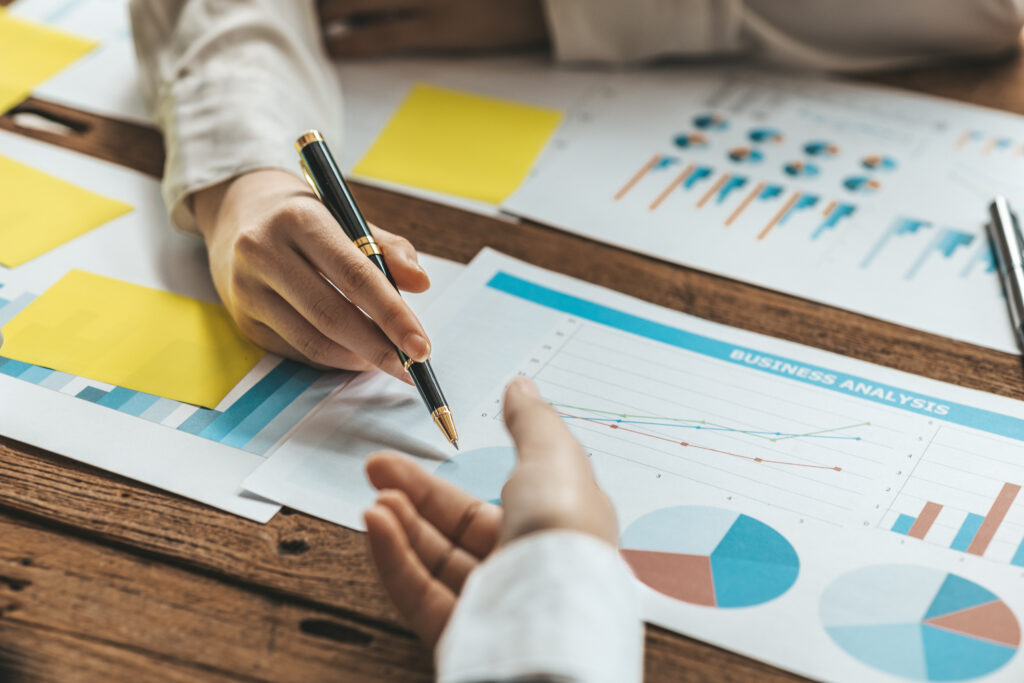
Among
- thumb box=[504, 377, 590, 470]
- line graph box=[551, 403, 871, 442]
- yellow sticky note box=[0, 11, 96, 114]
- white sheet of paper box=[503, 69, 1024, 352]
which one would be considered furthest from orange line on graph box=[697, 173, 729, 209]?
yellow sticky note box=[0, 11, 96, 114]

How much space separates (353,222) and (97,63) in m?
0.48

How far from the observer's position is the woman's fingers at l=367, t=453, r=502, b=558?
0.44m

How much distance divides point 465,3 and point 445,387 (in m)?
0.47

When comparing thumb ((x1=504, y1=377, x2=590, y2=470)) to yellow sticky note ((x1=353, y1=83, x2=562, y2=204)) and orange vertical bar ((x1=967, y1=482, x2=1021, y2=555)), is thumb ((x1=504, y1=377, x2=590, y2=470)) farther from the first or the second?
yellow sticky note ((x1=353, y1=83, x2=562, y2=204))

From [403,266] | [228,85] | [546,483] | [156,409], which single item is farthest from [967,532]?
[228,85]

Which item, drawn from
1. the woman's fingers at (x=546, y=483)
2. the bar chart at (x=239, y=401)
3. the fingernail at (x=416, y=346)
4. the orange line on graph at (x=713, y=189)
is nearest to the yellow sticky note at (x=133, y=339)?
the bar chart at (x=239, y=401)

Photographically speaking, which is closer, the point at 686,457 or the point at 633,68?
the point at 686,457

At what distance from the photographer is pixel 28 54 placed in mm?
917

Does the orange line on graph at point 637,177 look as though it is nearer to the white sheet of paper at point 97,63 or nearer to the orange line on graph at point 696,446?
the orange line on graph at point 696,446

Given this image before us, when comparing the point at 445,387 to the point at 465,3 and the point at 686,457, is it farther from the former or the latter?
the point at 465,3

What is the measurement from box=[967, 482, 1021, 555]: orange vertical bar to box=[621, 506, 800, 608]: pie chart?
0.09 m

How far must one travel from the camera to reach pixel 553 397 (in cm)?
57

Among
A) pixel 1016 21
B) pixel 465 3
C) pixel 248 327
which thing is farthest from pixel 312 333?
pixel 1016 21

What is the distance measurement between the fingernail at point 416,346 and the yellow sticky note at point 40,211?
32 cm
